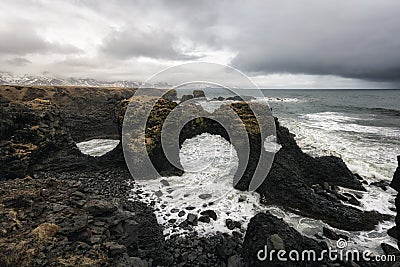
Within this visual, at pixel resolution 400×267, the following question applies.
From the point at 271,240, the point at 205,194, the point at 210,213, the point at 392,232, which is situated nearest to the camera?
the point at 271,240

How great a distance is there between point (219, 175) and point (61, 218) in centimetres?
1069

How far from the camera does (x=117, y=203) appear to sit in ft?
36.2

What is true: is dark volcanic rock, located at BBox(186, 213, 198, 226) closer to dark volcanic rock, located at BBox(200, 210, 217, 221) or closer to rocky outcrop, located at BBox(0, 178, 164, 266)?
dark volcanic rock, located at BBox(200, 210, 217, 221)

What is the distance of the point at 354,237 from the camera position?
1053 centimetres

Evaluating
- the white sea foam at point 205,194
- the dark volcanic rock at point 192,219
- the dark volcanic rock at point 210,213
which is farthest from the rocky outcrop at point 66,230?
the dark volcanic rock at point 210,213

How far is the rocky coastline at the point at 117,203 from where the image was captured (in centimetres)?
736

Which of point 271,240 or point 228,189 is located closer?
point 271,240

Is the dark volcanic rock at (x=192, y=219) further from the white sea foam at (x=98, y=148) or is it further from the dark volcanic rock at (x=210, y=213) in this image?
the white sea foam at (x=98, y=148)

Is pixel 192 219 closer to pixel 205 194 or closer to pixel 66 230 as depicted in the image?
pixel 205 194

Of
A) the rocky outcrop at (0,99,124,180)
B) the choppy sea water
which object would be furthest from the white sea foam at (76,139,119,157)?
the rocky outcrop at (0,99,124,180)

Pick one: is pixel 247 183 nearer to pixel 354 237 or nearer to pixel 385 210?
pixel 354 237

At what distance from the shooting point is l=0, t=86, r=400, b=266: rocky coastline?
7363 mm

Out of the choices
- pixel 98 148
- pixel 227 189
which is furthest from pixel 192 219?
pixel 98 148

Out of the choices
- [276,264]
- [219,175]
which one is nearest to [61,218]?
[276,264]
